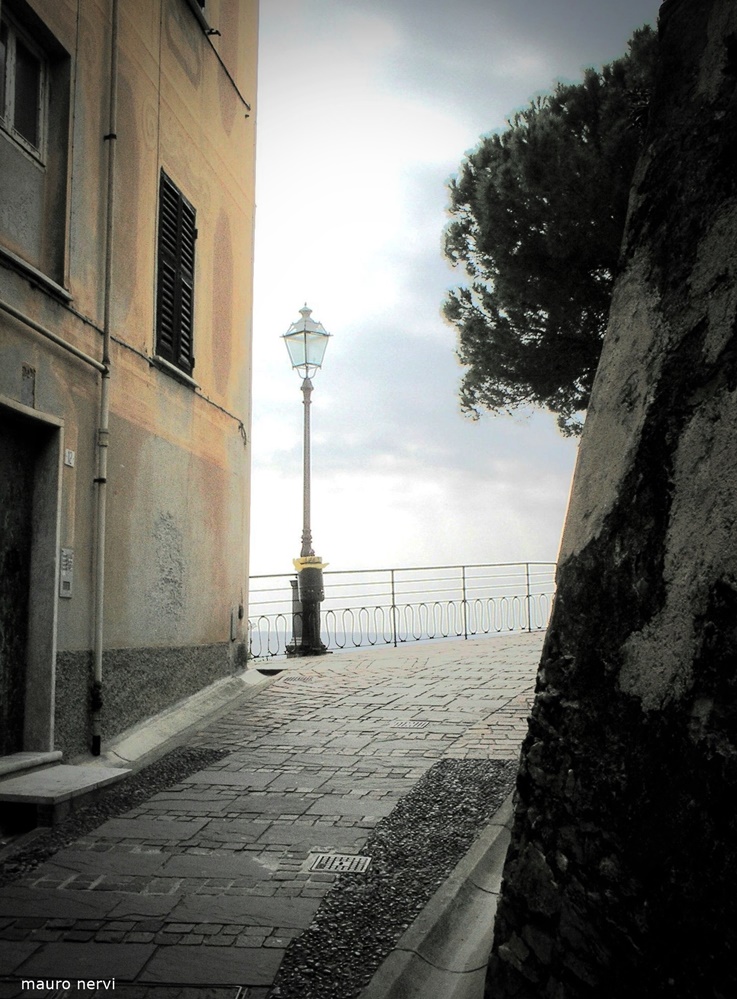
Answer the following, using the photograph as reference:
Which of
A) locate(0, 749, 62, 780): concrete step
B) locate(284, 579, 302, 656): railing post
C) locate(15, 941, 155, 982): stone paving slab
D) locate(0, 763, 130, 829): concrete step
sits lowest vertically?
locate(15, 941, 155, 982): stone paving slab

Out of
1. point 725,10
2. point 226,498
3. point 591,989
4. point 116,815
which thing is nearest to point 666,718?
point 591,989

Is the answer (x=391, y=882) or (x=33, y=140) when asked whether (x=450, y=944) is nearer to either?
(x=391, y=882)

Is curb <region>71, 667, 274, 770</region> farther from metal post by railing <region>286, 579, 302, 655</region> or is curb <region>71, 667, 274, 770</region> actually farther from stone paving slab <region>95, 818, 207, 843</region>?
metal post by railing <region>286, 579, 302, 655</region>

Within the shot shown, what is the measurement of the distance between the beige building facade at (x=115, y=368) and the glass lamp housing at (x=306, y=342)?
3.64 metres

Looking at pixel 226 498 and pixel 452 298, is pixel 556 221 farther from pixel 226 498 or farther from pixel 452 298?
pixel 226 498

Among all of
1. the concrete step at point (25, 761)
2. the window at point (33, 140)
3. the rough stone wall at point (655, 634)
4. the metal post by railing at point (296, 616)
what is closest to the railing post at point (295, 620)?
the metal post by railing at point (296, 616)

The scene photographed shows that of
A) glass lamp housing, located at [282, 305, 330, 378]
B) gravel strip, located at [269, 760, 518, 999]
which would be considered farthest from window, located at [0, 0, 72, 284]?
glass lamp housing, located at [282, 305, 330, 378]

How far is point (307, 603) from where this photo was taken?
52.0 feet

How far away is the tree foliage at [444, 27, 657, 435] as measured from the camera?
9594mm

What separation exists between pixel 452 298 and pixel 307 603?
6330mm

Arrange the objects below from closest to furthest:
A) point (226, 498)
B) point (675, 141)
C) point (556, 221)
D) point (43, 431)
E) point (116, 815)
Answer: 1. point (675, 141)
2. point (116, 815)
3. point (43, 431)
4. point (556, 221)
5. point (226, 498)

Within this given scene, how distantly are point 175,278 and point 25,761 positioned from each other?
5.51 metres

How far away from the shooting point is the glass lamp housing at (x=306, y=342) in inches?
612

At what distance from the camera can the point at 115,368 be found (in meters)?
8.55
